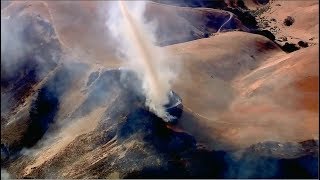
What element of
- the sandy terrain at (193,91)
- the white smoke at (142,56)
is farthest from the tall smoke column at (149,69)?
the sandy terrain at (193,91)

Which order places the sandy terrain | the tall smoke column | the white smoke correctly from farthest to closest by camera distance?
1. the white smoke
2. the tall smoke column
3. the sandy terrain

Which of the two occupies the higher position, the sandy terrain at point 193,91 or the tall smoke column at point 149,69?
the tall smoke column at point 149,69

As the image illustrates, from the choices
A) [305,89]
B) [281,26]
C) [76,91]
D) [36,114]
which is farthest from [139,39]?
[281,26]

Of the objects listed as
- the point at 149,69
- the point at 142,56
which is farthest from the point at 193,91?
the point at 142,56

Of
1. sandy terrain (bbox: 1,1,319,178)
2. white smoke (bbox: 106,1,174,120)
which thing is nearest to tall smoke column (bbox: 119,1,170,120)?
white smoke (bbox: 106,1,174,120)

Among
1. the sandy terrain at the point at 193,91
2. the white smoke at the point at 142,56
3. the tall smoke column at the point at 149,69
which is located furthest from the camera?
the white smoke at the point at 142,56

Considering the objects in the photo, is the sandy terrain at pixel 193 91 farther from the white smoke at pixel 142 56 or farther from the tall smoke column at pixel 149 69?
the tall smoke column at pixel 149 69

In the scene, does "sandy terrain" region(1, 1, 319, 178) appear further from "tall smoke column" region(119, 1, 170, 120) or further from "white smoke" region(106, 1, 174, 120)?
"tall smoke column" region(119, 1, 170, 120)

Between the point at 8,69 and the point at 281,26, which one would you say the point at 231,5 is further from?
the point at 8,69

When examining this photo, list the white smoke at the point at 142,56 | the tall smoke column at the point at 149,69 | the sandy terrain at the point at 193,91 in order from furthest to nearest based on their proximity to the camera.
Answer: the white smoke at the point at 142,56
the tall smoke column at the point at 149,69
the sandy terrain at the point at 193,91
